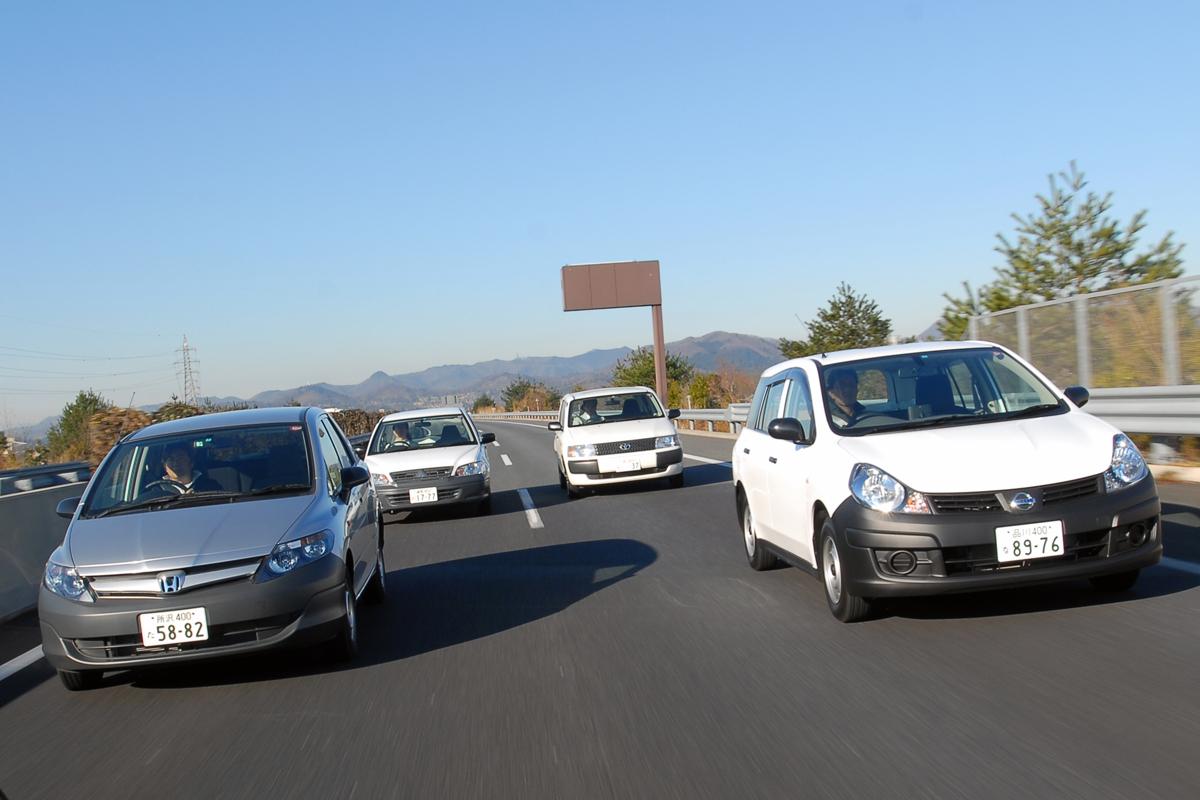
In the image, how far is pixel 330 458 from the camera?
25.3 ft

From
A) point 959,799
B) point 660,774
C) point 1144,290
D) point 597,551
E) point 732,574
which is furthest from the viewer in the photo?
point 1144,290

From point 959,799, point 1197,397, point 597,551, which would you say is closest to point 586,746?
point 959,799

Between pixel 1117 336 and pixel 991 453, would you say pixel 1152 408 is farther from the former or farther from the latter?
pixel 991 453

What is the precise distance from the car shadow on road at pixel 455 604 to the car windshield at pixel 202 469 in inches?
40.0

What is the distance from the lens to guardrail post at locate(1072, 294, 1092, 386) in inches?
561

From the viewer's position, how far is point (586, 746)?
4.60m

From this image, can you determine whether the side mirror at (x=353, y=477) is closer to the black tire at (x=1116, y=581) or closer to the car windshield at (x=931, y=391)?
the car windshield at (x=931, y=391)

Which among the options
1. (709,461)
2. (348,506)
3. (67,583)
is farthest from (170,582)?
(709,461)

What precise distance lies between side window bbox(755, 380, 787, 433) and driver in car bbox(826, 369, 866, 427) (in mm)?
778

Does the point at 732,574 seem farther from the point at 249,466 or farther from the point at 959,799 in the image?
the point at 959,799

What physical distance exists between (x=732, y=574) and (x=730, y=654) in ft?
8.70

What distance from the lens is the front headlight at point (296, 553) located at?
6.07 m

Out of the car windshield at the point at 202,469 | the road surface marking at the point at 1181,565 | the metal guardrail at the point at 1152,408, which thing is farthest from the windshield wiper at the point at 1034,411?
the metal guardrail at the point at 1152,408

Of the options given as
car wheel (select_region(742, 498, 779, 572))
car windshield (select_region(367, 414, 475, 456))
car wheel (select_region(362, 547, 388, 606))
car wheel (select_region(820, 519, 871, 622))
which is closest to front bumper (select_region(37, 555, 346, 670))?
car wheel (select_region(362, 547, 388, 606))
